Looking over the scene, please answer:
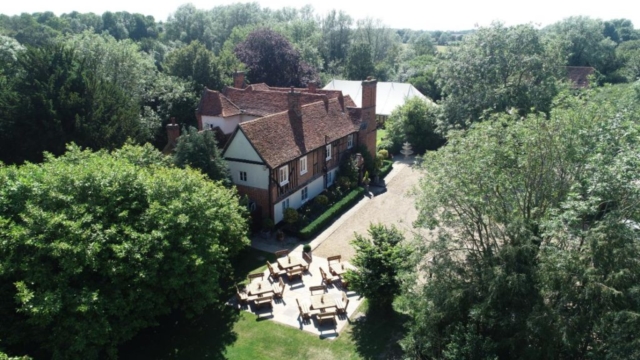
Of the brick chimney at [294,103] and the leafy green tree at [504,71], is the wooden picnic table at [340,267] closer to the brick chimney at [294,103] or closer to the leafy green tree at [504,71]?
the brick chimney at [294,103]

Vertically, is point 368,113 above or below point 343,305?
above

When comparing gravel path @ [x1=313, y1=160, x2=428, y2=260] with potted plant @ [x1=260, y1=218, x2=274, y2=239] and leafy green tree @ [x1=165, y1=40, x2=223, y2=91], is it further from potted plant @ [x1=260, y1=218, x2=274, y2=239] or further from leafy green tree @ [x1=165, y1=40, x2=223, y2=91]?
leafy green tree @ [x1=165, y1=40, x2=223, y2=91]

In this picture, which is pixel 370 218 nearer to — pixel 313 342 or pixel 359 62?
pixel 313 342

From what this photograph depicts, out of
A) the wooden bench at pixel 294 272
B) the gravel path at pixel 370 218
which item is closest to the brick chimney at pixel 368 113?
the gravel path at pixel 370 218

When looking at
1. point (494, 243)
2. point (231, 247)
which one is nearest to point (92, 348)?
point (231, 247)

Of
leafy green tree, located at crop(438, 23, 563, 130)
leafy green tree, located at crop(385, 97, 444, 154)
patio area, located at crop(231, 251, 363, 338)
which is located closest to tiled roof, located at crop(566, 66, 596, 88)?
leafy green tree, located at crop(385, 97, 444, 154)

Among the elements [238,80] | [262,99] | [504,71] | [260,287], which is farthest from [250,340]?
[238,80]
